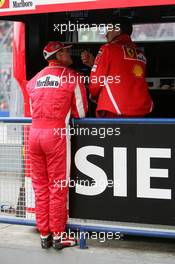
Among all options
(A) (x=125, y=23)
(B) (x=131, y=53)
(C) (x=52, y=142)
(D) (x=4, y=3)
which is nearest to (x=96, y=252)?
(C) (x=52, y=142)

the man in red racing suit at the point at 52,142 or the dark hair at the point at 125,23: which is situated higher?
the dark hair at the point at 125,23

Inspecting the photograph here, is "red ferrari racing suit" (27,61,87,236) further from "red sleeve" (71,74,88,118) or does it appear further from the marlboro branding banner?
the marlboro branding banner

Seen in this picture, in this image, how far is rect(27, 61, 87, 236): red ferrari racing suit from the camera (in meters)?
4.44

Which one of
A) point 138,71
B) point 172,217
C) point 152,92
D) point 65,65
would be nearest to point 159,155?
point 172,217

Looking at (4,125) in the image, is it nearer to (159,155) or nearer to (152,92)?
(159,155)

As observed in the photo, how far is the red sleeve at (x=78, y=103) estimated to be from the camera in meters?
4.51

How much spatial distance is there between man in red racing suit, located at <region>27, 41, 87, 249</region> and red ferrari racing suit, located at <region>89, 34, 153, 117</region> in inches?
8.0

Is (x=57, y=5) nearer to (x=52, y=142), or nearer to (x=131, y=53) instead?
(x=131, y=53)

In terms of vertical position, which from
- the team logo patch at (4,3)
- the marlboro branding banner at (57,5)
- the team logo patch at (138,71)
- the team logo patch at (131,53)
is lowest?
the team logo patch at (138,71)

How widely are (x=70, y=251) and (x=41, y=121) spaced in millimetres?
1124

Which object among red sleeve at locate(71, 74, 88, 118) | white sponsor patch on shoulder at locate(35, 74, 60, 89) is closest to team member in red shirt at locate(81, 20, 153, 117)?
red sleeve at locate(71, 74, 88, 118)

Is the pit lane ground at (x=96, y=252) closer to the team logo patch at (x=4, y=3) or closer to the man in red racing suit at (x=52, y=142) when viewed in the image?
the man in red racing suit at (x=52, y=142)

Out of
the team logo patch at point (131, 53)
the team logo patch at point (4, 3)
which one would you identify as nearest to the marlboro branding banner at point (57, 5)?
the team logo patch at point (4, 3)

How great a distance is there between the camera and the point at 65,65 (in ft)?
15.6
